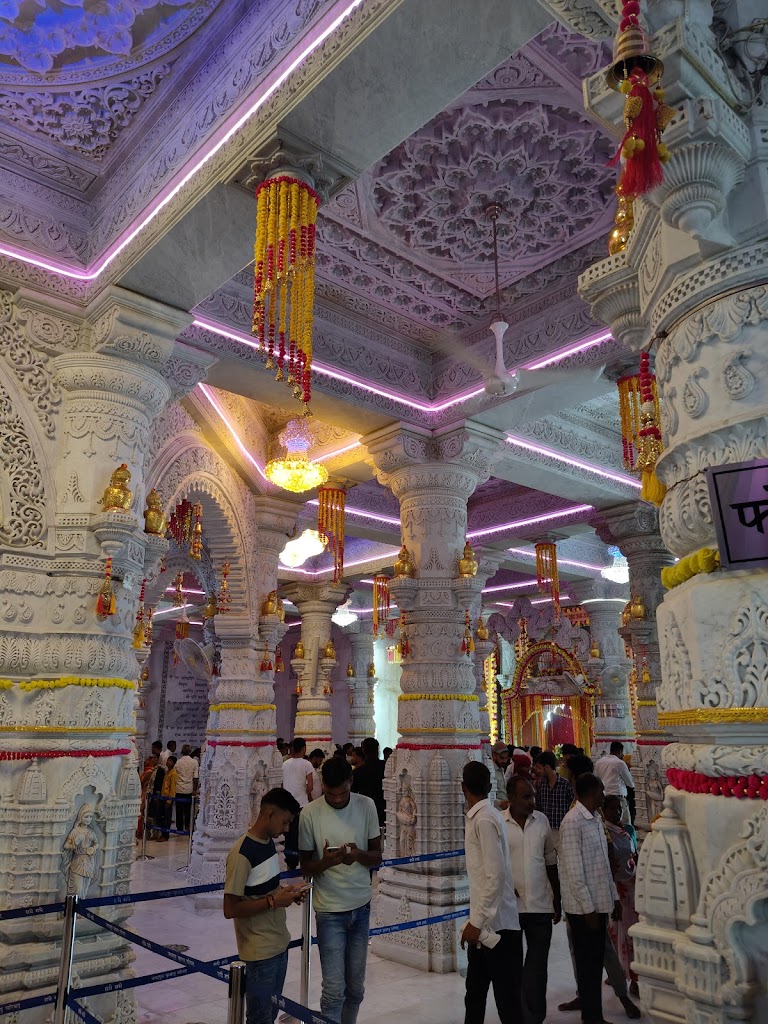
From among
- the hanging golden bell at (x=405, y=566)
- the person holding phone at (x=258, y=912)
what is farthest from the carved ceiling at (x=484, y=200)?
the person holding phone at (x=258, y=912)

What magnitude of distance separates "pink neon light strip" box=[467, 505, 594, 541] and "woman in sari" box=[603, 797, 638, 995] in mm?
5532

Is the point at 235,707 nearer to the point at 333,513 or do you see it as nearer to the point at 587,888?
the point at 333,513

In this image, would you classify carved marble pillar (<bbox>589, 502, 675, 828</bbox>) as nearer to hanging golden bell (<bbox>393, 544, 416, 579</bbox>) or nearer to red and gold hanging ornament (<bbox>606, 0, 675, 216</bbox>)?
hanging golden bell (<bbox>393, 544, 416, 579</bbox>)

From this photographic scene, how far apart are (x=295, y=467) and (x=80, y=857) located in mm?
3521

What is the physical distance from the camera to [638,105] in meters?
1.72

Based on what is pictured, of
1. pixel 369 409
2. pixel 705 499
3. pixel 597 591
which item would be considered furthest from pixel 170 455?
pixel 597 591

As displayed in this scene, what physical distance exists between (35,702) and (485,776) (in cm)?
253

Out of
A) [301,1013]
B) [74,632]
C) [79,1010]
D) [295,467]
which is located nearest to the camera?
[301,1013]

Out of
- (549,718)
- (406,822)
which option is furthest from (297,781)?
(549,718)

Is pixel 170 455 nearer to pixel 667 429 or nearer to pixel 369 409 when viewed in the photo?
pixel 369 409

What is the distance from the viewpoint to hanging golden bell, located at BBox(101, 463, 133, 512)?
435cm

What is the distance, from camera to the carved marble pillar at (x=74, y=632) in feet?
12.9

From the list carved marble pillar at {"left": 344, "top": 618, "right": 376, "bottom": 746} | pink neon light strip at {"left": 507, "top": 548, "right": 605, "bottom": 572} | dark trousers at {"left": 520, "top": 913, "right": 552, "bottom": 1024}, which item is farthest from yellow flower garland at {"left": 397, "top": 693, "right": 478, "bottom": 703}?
carved marble pillar at {"left": 344, "top": 618, "right": 376, "bottom": 746}

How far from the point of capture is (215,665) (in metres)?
8.18
